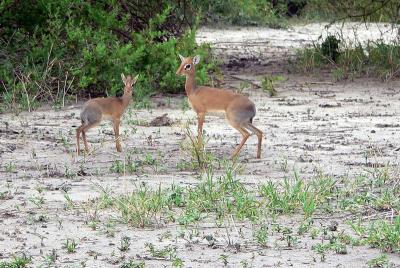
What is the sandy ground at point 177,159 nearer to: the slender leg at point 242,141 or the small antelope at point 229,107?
the slender leg at point 242,141

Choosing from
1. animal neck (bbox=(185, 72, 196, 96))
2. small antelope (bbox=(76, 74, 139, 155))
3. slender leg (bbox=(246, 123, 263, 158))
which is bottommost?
slender leg (bbox=(246, 123, 263, 158))

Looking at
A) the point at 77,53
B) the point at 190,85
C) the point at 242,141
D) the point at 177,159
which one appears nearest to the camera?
the point at 177,159

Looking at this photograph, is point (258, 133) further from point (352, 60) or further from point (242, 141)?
point (352, 60)

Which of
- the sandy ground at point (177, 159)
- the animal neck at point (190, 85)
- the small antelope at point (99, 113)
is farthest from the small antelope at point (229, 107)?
the small antelope at point (99, 113)

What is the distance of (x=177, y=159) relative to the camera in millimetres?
9250

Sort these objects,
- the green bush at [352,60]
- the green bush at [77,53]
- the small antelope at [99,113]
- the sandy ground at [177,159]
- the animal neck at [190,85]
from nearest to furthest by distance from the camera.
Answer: the sandy ground at [177,159] < the small antelope at [99,113] < the animal neck at [190,85] < the green bush at [77,53] < the green bush at [352,60]

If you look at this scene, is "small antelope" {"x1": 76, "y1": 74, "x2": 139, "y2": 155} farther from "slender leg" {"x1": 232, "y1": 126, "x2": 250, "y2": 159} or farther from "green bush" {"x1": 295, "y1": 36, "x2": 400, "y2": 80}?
"green bush" {"x1": 295, "y1": 36, "x2": 400, "y2": 80}

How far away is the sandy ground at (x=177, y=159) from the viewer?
6254mm

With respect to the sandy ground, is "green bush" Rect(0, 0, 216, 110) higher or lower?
higher

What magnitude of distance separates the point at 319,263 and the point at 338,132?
4.74m

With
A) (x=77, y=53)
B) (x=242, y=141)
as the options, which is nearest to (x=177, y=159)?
(x=242, y=141)

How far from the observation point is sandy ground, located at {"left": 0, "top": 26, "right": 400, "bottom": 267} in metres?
6.25

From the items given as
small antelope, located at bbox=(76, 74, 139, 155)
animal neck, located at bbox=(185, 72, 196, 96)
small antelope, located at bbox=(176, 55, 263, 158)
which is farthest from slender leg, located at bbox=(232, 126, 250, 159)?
small antelope, located at bbox=(76, 74, 139, 155)

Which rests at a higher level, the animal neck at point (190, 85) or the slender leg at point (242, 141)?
the animal neck at point (190, 85)
